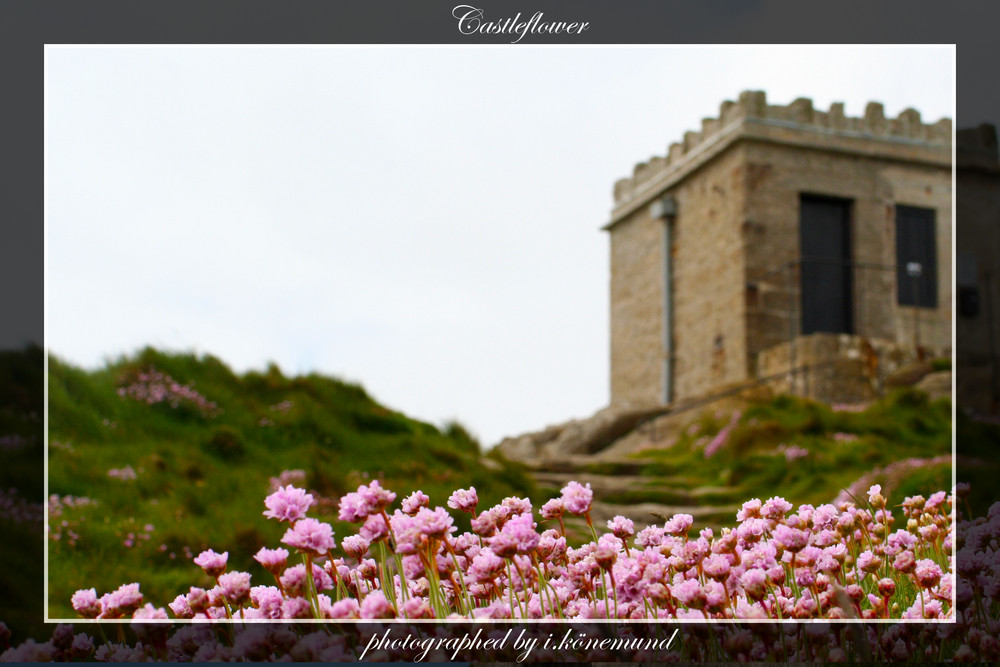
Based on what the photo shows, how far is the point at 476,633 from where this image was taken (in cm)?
199

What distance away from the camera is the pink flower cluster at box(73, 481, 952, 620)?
1.86 m

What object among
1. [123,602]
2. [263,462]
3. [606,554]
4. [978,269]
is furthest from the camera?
[263,462]

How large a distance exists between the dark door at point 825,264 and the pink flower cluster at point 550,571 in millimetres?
2740

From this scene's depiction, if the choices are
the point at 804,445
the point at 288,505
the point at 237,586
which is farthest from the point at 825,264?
the point at 237,586

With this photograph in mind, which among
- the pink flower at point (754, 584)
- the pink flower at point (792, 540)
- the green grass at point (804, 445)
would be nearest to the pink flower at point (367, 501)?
the pink flower at point (754, 584)

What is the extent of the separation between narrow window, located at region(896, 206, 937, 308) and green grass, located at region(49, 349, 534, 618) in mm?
2677

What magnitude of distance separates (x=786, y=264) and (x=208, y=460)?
365 centimetres

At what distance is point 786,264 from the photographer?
5.05 meters

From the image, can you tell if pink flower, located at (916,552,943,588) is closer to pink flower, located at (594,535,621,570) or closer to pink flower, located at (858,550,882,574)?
pink flower, located at (858,550,882,574)

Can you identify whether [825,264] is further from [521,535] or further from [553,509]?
[521,535]
